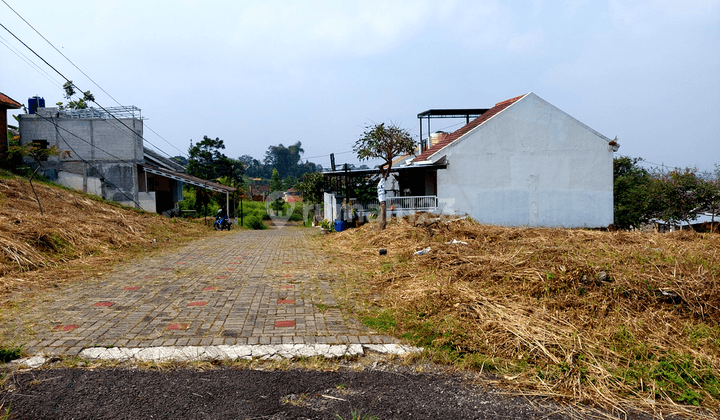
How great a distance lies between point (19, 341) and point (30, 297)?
2082 millimetres

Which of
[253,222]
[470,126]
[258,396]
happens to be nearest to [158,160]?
[253,222]

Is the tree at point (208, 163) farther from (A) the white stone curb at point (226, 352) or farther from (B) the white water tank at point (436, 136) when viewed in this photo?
(A) the white stone curb at point (226, 352)

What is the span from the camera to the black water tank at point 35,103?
953 inches

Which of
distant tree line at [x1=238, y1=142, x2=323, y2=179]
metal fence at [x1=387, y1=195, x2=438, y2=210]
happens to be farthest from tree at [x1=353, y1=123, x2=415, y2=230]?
distant tree line at [x1=238, y1=142, x2=323, y2=179]

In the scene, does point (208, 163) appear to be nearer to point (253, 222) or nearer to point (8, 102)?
point (253, 222)

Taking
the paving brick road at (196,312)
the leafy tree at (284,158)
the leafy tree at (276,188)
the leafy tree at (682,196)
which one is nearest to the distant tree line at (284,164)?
the leafy tree at (284,158)

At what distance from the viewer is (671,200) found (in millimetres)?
24047

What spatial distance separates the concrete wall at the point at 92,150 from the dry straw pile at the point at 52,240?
30.9 ft

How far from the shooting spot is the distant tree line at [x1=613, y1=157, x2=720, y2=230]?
2275 centimetres

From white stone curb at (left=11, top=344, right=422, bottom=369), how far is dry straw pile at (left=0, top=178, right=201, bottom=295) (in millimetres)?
3321

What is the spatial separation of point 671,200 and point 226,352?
28.2 m

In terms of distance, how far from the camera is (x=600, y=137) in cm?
2022

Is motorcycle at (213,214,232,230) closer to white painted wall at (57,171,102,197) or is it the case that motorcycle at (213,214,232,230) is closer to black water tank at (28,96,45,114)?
white painted wall at (57,171,102,197)

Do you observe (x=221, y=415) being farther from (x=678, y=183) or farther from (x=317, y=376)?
(x=678, y=183)
